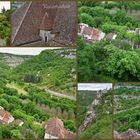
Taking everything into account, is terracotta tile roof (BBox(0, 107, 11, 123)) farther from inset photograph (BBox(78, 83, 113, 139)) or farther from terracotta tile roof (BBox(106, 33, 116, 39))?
terracotta tile roof (BBox(106, 33, 116, 39))

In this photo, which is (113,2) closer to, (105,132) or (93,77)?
(93,77)

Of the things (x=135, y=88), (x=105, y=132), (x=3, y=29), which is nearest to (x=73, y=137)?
(x=105, y=132)

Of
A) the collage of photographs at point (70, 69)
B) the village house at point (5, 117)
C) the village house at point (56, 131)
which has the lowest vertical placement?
the village house at point (56, 131)

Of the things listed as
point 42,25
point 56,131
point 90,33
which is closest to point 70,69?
point 90,33

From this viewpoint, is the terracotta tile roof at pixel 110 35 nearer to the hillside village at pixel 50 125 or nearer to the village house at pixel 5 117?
the hillside village at pixel 50 125

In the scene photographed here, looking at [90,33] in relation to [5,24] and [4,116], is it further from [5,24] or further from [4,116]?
[4,116]

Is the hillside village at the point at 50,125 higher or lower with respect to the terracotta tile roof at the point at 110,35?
lower

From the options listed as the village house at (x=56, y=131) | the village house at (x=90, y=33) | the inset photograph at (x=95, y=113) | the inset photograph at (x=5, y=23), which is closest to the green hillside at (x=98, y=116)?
the inset photograph at (x=95, y=113)
